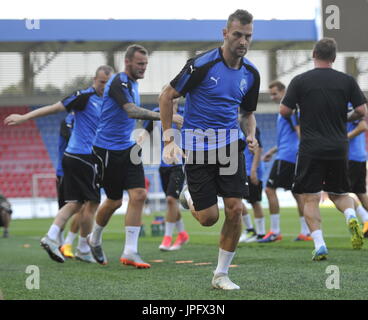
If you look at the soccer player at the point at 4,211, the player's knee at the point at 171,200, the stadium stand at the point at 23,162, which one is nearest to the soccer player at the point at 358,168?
the player's knee at the point at 171,200

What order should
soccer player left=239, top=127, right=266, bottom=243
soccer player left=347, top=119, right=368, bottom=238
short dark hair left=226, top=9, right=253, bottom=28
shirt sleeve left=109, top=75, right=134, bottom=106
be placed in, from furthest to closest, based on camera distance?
soccer player left=239, top=127, right=266, bottom=243, soccer player left=347, top=119, right=368, bottom=238, shirt sleeve left=109, top=75, right=134, bottom=106, short dark hair left=226, top=9, right=253, bottom=28

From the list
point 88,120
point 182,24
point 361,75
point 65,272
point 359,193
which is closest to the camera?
point 65,272

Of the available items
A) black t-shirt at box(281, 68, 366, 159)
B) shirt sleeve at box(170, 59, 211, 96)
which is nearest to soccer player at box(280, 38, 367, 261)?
black t-shirt at box(281, 68, 366, 159)

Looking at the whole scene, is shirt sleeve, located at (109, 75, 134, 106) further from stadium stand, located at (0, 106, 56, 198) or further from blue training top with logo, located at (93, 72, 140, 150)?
stadium stand, located at (0, 106, 56, 198)

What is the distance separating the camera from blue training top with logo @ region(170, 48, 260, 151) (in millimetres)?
6000

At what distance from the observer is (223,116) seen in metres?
6.16

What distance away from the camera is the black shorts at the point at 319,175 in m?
7.99

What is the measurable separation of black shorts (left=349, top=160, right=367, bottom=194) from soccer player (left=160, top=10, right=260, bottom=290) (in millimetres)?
4764

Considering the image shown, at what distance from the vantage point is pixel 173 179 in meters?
11.0

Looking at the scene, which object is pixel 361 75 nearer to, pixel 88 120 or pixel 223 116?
pixel 88 120

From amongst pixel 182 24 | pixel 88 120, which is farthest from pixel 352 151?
pixel 182 24

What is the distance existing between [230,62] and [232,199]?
3.54ft

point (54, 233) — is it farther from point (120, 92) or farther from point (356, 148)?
point (356, 148)

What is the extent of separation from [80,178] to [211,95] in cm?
348
